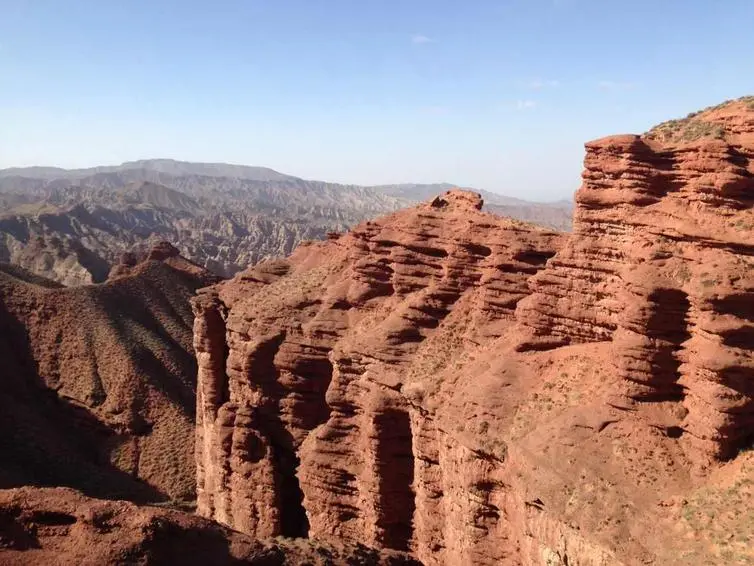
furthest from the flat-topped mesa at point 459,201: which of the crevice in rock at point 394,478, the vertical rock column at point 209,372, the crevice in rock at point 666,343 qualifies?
the vertical rock column at point 209,372

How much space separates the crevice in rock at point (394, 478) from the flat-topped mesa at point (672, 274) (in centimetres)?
783

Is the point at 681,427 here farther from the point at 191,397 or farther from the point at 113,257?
the point at 113,257

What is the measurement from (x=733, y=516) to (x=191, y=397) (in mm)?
55581

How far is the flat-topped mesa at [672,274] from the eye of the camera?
2083 centimetres

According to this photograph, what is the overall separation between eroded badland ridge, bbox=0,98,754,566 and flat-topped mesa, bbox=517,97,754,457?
0.25 ft

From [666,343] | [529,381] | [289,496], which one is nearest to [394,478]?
[289,496]

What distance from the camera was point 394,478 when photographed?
30609 millimetres

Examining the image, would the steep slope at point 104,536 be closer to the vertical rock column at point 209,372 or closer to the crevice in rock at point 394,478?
the crevice in rock at point 394,478

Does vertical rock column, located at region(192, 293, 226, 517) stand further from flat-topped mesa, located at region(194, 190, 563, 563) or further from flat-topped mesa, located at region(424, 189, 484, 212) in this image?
flat-topped mesa, located at region(424, 189, 484, 212)

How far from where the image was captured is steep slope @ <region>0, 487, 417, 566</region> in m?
18.6

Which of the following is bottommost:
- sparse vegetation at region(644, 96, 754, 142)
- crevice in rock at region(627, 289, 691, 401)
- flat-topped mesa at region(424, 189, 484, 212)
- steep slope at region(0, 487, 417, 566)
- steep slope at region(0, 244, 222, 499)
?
steep slope at region(0, 244, 222, 499)

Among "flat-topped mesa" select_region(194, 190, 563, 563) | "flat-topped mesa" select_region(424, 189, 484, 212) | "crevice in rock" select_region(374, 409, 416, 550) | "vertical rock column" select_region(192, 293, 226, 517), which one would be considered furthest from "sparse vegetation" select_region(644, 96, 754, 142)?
"vertical rock column" select_region(192, 293, 226, 517)

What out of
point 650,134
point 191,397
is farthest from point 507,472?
point 191,397

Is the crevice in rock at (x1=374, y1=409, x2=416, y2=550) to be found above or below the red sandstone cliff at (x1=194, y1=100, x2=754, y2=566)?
below
